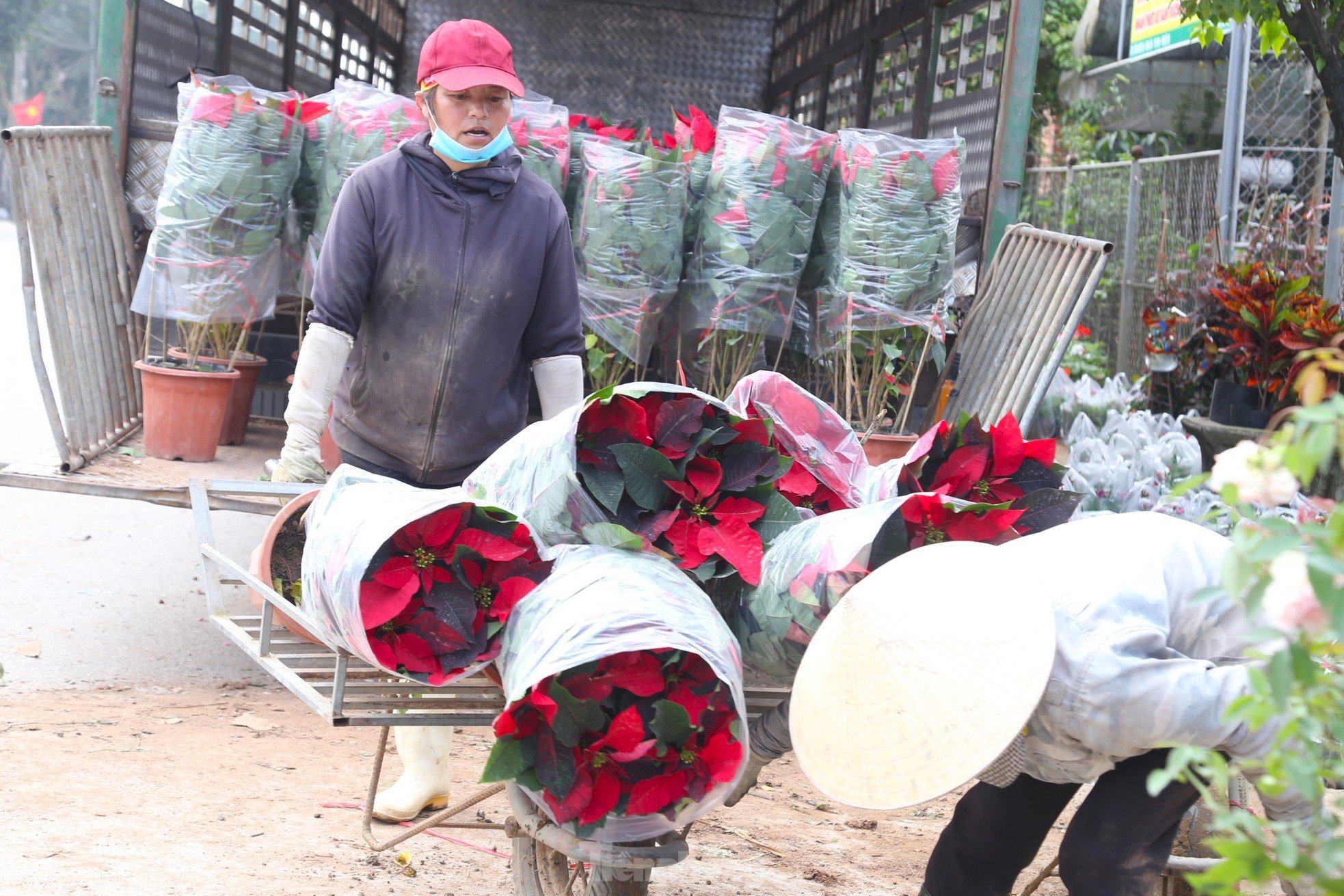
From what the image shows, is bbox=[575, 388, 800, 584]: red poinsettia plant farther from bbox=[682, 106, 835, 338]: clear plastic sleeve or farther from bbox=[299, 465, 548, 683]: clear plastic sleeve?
bbox=[682, 106, 835, 338]: clear plastic sleeve

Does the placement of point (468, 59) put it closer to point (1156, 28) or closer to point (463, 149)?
point (463, 149)

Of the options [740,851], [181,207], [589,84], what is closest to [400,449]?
[740,851]

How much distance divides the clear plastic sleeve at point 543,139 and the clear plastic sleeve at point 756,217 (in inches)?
20.7

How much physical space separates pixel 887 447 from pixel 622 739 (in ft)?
9.81

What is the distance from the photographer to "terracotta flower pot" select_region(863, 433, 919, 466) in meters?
4.40

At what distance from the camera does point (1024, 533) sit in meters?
2.02

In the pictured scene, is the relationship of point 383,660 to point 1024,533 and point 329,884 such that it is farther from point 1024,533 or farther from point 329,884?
point 329,884

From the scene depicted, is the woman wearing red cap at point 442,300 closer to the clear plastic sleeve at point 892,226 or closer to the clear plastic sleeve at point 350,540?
the clear plastic sleeve at point 350,540

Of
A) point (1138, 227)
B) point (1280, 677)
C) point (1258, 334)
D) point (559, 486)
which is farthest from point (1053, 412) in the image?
point (1280, 677)

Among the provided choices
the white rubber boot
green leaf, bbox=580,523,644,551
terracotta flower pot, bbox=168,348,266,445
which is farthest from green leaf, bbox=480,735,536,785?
terracotta flower pot, bbox=168,348,266,445

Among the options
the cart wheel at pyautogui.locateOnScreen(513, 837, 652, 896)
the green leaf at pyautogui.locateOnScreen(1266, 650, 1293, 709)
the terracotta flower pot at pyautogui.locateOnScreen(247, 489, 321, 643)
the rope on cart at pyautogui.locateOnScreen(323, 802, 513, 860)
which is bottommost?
the rope on cart at pyautogui.locateOnScreen(323, 802, 513, 860)

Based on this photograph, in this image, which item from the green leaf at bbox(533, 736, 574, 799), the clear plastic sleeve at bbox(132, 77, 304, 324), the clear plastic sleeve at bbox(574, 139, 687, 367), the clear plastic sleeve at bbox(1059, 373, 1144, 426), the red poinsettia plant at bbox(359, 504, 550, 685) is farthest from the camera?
the clear plastic sleeve at bbox(1059, 373, 1144, 426)

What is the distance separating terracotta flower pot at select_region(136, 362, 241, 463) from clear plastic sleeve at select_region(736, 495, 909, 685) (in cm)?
299

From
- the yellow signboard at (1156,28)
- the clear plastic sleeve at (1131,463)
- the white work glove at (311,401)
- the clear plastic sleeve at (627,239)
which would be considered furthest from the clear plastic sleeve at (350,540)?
the yellow signboard at (1156,28)
